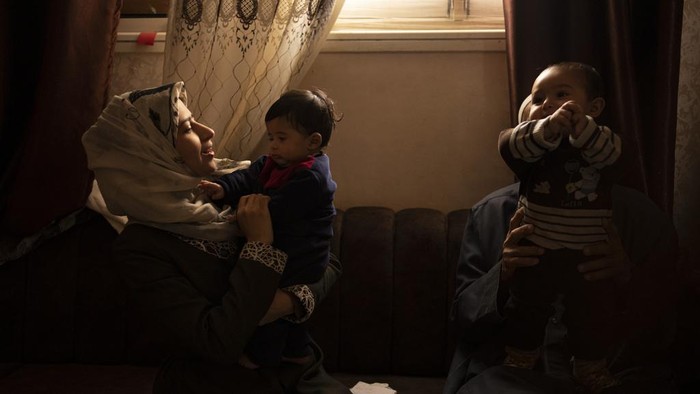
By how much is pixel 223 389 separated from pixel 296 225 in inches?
14.9

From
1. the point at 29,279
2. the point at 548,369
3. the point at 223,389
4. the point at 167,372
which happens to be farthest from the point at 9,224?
the point at 548,369

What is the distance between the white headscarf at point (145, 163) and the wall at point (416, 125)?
859 millimetres

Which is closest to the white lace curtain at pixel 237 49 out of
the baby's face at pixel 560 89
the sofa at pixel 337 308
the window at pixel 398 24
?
the window at pixel 398 24

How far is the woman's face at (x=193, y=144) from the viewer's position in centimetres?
146

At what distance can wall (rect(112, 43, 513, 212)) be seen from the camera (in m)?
2.18

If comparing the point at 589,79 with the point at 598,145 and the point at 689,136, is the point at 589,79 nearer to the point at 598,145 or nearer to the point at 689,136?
the point at 598,145

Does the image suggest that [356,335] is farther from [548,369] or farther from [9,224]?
[9,224]

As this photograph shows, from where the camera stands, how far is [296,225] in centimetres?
148

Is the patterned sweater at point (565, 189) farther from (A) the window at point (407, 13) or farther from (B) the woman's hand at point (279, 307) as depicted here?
(A) the window at point (407, 13)

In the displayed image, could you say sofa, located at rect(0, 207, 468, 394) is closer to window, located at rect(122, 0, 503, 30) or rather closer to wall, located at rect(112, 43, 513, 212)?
wall, located at rect(112, 43, 513, 212)

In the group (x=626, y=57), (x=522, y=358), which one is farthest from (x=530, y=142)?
(x=626, y=57)

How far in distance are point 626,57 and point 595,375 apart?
2.97 feet

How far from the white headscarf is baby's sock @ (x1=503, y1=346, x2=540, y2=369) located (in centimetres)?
73

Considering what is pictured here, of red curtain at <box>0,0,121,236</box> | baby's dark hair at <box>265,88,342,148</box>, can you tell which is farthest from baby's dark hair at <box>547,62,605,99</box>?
red curtain at <box>0,0,121,236</box>
